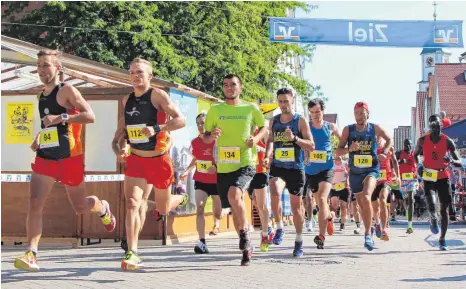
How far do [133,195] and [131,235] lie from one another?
40cm

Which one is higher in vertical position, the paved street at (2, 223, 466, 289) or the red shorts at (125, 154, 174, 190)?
the red shorts at (125, 154, 174, 190)

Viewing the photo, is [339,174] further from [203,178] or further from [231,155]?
[231,155]

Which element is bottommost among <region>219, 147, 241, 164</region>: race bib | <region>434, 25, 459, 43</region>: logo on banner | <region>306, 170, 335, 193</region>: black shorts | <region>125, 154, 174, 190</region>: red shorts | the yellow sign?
<region>306, 170, 335, 193</region>: black shorts

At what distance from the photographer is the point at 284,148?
10312 millimetres

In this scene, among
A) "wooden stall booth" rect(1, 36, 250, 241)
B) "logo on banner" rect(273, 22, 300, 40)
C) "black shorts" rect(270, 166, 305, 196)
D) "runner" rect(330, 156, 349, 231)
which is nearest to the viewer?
"black shorts" rect(270, 166, 305, 196)

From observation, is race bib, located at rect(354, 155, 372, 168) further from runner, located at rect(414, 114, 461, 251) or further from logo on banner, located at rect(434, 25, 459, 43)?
logo on banner, located at rect(434, 25, 459, 43)

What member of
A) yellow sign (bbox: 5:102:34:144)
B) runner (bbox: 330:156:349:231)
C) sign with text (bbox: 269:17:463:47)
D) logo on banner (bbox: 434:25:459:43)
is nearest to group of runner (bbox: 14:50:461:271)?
yellow sign (bbox: 5:102:34:144)

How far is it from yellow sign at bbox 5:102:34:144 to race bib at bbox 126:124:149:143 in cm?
519

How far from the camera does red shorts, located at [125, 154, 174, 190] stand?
8000 millimetres

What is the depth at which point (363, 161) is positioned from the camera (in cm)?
1098

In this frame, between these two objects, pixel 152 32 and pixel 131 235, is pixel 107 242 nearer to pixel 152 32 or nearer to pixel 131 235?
pixel 131 235

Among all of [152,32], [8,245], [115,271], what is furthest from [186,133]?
[152,32]

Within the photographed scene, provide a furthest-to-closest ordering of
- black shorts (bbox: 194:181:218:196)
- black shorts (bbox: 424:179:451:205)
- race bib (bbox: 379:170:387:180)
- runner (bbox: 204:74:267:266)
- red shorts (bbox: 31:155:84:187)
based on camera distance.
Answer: race bib (bbox: 379:170:387:180) < black shorts (bbox: 424:179:451:205) < black shorts (bbox: 194:181:218:196) < runner (bbox: 204:74:267:266) < red shorts (bbox: 31:155:84:187)

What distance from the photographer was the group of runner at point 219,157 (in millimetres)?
7668
